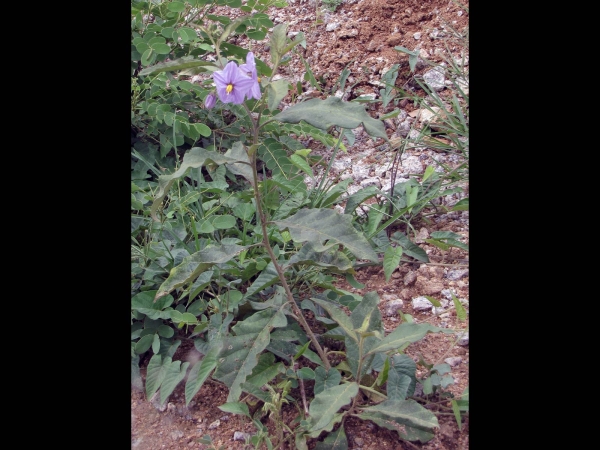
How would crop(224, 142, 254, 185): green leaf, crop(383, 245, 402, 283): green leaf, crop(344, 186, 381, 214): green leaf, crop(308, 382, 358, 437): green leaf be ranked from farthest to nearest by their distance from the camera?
crop(344, 186, 381, 214): green leaf → crop(383, 245, 402, 283): green leaf → crop(224, 142, 254, 185): green leaf → crop(308, 382, 358, 437): green leaf

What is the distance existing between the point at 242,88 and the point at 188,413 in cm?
81

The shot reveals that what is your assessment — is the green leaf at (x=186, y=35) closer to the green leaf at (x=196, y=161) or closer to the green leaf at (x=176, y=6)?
the green leaf at (x=176, y=6)

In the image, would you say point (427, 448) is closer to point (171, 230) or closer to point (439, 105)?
point (171, 230)

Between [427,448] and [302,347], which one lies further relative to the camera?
[302,347]

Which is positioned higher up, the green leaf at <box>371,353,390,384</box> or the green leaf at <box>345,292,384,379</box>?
the green leaf at <box>345,292,384,379</box>

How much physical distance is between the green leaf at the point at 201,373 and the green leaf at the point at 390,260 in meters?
0.52

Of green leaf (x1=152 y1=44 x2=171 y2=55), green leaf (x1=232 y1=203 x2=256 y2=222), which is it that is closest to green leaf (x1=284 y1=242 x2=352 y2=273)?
green leaf (x1=232 y1=203 x2=256 y2=222)

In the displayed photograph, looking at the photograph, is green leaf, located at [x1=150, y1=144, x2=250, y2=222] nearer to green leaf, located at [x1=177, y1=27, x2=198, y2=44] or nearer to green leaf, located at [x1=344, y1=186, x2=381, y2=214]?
green leaf, located at [x1=344, y1=186, x2=381, y2=214]

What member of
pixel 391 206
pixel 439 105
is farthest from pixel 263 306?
pixel 439 105

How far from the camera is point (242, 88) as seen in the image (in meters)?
1.04

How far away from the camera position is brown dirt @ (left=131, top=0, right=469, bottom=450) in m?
1.20

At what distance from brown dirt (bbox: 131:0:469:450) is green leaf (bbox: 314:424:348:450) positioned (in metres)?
0.04

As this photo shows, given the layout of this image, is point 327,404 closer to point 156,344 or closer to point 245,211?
point 156,344

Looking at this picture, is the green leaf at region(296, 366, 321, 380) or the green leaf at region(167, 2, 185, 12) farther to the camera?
the green leaf at region(167, 2, 185, 12)
